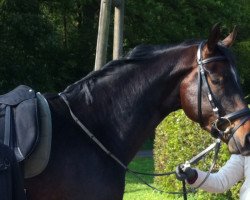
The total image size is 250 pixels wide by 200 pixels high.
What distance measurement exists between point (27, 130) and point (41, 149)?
0.48 ft

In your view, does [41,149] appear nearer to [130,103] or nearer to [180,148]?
[130,103]

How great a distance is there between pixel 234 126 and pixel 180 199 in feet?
17.6

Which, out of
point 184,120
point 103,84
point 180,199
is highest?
point 103,84

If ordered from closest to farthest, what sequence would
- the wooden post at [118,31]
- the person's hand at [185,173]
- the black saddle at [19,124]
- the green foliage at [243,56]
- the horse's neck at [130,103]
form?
the black saddle at [19,124] < the horse's neck at [130,103] < the person's hand at [185,173] < the wooden post at [118,31] < the green foliage at [243,56]

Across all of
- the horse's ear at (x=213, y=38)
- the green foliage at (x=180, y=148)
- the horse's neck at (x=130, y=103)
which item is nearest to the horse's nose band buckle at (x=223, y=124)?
the horse's neck at (x=130, y=103)

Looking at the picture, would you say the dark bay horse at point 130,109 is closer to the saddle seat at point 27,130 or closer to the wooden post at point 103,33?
the saddle seat at point 27,130

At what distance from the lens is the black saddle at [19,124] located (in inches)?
125

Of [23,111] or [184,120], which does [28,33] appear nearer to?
[184,120]

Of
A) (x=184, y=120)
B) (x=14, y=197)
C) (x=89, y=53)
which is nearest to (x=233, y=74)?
(x=14, y=197)

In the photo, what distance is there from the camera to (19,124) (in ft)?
10.7

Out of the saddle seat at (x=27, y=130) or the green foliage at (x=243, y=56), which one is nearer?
the saddle seat at (x=27, y=130)

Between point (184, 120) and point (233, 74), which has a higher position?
point (233, 74)

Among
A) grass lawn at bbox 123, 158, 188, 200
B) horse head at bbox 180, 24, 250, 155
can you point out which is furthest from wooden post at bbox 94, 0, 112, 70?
horse head at bbox 180, 24, 250, 155

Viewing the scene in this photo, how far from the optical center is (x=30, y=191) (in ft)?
10.6
